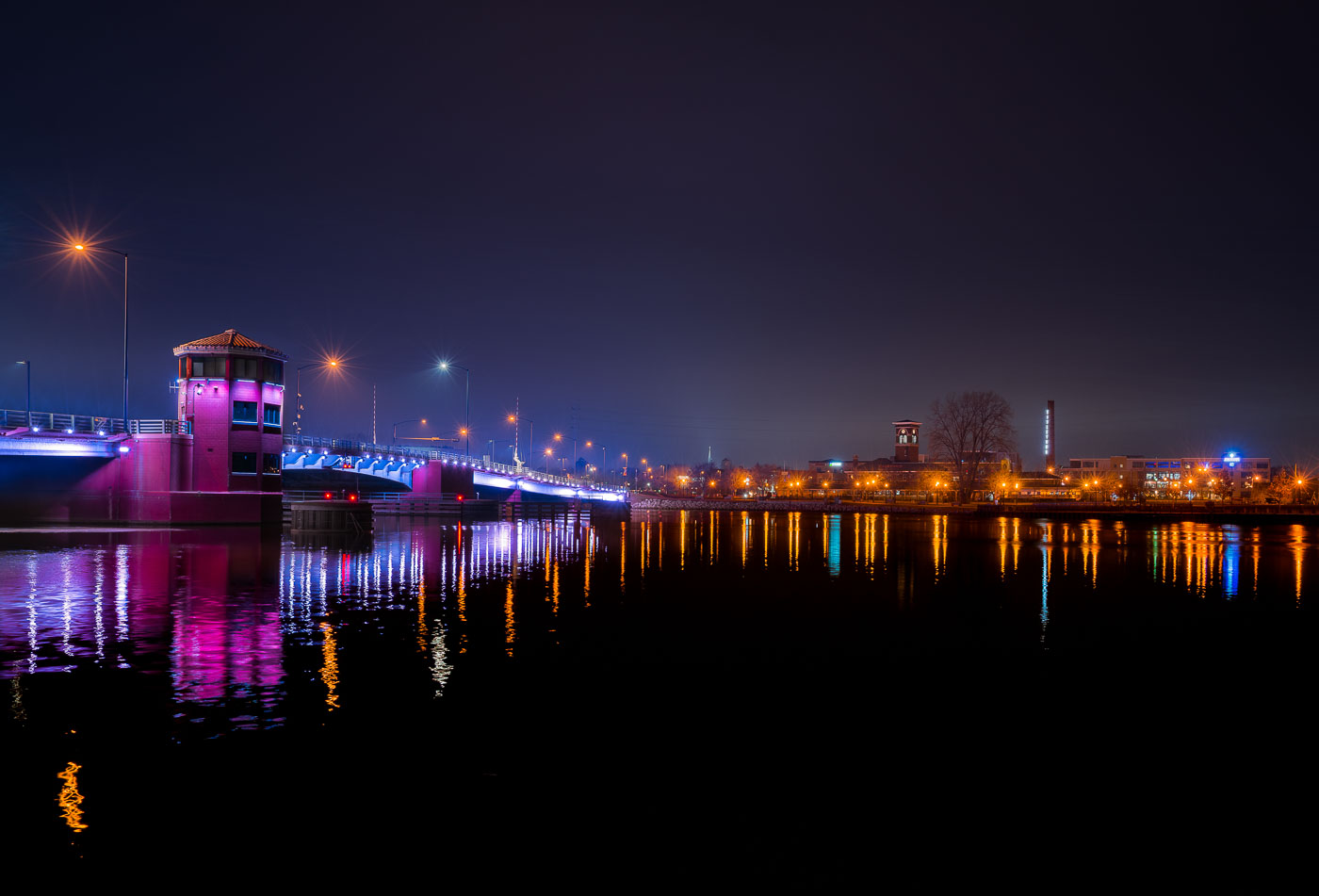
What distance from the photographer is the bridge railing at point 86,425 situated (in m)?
43.4

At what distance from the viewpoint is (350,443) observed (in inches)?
2965

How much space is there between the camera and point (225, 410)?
45438 millimetres

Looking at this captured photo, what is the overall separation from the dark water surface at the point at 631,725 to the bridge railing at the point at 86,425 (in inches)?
1008

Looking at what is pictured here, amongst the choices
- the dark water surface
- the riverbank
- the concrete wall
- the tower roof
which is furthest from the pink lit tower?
the riverbank

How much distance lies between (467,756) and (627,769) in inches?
63.7

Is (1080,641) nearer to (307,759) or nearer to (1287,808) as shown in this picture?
(1287,808)

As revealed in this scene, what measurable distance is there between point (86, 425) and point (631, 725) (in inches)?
1900

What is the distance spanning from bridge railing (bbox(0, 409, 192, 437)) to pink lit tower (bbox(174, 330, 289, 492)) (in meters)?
0.88

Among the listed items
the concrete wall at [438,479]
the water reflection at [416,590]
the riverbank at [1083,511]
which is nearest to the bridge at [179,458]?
the water reflection at [416,590]

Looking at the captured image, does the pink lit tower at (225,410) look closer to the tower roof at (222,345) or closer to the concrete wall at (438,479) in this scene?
the tower roof at (222,345)

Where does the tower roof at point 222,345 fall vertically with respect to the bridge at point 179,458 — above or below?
above

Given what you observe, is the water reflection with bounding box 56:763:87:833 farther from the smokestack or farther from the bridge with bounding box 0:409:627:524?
the smokestack

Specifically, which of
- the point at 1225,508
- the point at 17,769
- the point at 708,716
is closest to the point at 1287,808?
the point at 708,716

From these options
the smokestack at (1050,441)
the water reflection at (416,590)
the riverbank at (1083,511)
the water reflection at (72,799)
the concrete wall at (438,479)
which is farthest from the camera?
the smokestack at (1050,441)
